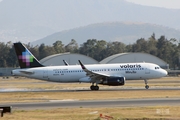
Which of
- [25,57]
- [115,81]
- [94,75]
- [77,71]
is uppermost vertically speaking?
[25,57]

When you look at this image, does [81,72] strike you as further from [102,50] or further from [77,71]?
[102,50]

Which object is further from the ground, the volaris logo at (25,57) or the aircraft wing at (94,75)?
the volaris logo at (25,57)

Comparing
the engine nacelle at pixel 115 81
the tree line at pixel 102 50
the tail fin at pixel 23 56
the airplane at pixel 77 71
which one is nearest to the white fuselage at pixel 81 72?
the airplane at pixel 77 71

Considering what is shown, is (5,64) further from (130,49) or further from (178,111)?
(178,111)

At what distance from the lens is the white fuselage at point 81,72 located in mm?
60219

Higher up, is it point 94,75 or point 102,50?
point 102,50

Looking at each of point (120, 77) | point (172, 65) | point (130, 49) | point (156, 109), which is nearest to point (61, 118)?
point (156, 109)

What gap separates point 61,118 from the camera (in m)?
30.7

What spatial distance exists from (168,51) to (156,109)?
136 m

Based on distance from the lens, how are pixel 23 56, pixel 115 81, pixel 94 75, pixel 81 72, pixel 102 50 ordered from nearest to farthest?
1. pixel 115 81
2. pixel 94 75
3. pixel 81 72
4. pixel 23 56
5. pixel 102 50

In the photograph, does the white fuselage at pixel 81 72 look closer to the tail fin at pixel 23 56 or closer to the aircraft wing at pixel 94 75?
the tail fin at pixel 23 56

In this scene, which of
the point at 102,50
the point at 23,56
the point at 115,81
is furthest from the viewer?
the point at 102,50

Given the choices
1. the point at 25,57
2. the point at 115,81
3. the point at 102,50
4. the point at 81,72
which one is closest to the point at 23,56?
the point at 25,57

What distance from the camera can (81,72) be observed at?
198 feet
